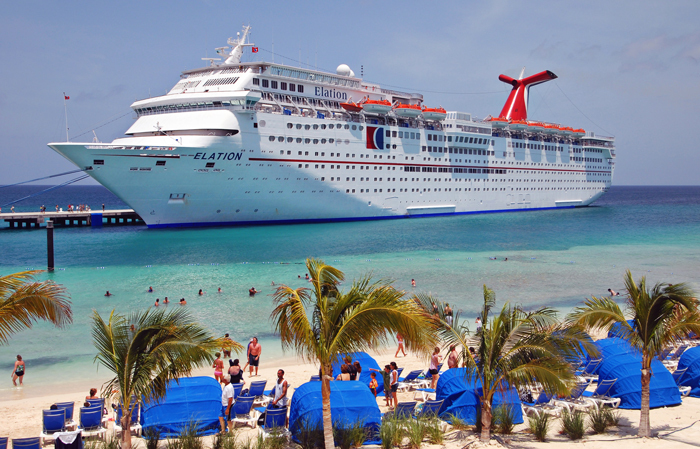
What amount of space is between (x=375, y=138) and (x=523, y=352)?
34.3m

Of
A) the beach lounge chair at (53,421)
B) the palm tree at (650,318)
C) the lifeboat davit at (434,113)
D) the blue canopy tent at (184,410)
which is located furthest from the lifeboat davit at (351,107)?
the beach lounge chair at (53,421)

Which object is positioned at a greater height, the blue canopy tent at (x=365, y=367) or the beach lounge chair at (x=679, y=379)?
the blue canopy tent at (x=365, y=367)

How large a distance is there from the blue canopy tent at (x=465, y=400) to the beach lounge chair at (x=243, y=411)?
288 cm

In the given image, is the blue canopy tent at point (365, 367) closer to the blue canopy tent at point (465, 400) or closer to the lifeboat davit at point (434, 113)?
the blue canopy tent at point (465, 400)

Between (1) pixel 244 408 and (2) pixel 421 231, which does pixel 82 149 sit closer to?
(2) pixel 421 231

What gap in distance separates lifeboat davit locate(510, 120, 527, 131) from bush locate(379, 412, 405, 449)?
50.4 m

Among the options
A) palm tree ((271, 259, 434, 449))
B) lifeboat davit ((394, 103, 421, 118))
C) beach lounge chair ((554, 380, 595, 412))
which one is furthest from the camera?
lifeboat davit ((394, 103, 421, 118))

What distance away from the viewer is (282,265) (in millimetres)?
23406

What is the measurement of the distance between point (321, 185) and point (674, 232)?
2795 centimetres

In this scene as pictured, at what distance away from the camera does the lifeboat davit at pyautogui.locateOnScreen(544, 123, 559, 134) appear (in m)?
56.9

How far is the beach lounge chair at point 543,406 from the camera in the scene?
820cm

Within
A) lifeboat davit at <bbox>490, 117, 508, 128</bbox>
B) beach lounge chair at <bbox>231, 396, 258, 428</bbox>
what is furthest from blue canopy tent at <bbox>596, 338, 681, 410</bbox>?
lifeboat davit at <bbox>490, 117, 508, 128</bbox>

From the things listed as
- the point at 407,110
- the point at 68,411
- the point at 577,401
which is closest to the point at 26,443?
the point at 68,411

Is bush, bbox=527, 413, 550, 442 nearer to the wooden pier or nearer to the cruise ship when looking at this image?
the cruise ship
